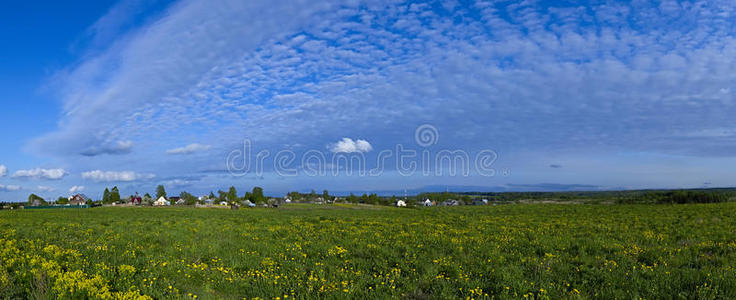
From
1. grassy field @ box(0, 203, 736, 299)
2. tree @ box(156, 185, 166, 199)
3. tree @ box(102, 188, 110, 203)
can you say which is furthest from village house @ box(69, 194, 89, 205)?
grassy field @ box(0, 203, 736, 299)

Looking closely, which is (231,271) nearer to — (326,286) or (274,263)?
(274,263)

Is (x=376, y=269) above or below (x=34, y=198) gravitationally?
above

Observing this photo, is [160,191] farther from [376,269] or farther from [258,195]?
[376,269]

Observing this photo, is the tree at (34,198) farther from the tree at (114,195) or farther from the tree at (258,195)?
the tree at (258,195)

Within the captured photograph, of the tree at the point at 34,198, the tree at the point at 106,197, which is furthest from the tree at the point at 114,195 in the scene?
the tree at the point at 34,198

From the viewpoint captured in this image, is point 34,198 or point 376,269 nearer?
point 376,269

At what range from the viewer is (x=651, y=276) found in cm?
934

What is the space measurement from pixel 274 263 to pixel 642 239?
1556 cm

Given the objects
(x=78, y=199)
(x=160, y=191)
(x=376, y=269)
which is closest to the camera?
(x=376, y=269)

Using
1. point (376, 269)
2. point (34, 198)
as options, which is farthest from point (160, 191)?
point (376, 269)

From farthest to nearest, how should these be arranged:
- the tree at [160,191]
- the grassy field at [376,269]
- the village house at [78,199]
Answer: the tree at [160,191] → the village house at [78,199] → the grassy field at [376,269]

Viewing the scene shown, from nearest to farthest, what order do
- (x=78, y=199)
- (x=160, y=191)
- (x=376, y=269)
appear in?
(x=376, y=269), (x=78, y=199), (x=160, y=191)

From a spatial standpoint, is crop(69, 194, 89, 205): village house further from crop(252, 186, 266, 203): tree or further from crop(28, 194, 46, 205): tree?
crop(252, 186, 266, 203): tree

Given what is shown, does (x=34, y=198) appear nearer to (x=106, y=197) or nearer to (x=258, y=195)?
(x=106, y=197)
